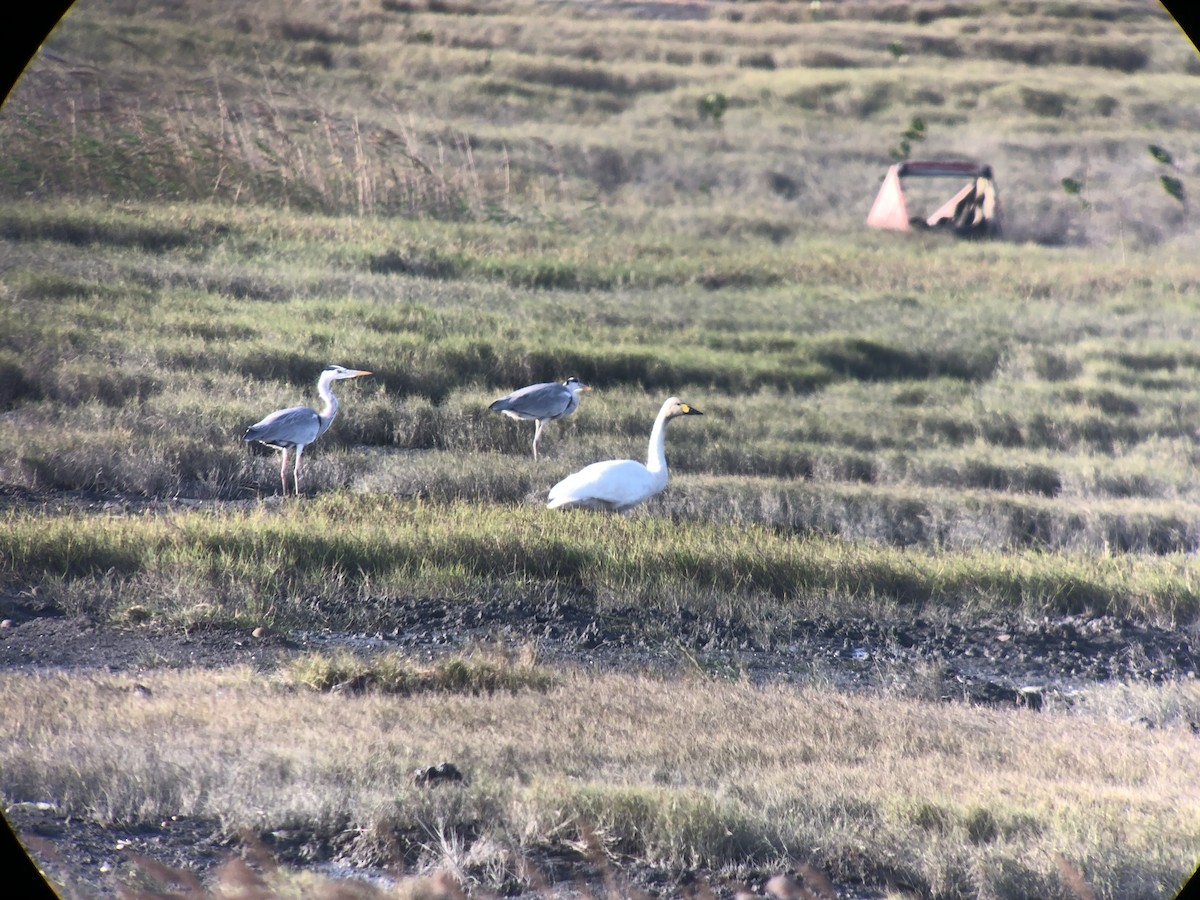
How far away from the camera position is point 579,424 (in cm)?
1438

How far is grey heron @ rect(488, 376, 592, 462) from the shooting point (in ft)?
41.4

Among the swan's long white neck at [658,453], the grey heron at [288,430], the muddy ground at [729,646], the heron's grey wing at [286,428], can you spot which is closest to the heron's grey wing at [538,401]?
the swan's long white neck at [658,453]

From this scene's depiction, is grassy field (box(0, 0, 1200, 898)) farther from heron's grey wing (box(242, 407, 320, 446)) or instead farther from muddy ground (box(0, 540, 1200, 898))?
heron's grey wing (box(242, 407, 320, 446))

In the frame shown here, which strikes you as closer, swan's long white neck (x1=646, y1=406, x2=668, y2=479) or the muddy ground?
the muddy ground

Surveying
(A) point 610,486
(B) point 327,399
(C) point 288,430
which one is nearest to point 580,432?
(B) point 327,399

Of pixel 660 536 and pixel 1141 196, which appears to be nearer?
pixel 660 536

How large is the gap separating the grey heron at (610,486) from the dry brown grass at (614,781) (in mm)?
3445

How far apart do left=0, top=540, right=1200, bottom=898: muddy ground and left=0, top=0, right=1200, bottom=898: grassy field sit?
21 cm

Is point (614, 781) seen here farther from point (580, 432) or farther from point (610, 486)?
point (580, 432)

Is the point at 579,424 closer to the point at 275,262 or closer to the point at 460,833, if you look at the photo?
the point at 275,262

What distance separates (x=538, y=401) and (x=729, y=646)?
395 cm

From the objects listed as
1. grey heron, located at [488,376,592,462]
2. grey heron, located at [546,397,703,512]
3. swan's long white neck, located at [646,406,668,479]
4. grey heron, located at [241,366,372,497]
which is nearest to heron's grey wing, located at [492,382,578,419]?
grey heron, located at [488,376,592,462]

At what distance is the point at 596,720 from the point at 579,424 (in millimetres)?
7454

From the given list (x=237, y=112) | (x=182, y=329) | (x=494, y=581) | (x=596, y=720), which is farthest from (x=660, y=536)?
(x=237, y=112)
